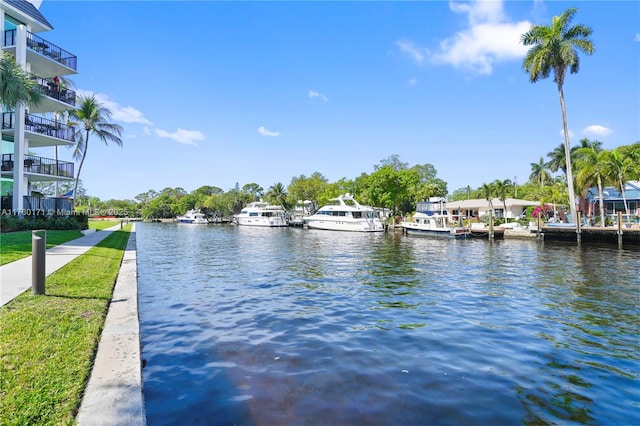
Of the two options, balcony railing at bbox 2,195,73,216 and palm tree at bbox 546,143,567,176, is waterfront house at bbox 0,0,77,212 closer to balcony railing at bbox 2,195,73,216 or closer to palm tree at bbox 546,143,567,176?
balcony railing at bbox 2,195,73,216

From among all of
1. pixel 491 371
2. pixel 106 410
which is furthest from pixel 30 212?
pixel 491 371

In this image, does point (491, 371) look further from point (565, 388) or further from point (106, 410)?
point (106, 410)

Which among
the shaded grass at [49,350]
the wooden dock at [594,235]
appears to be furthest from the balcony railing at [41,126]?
the wooden dock at [594,235]

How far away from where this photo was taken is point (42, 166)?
28.3m

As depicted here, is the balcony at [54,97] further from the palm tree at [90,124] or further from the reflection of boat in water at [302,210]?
the reflection of boat in water at [302,210]

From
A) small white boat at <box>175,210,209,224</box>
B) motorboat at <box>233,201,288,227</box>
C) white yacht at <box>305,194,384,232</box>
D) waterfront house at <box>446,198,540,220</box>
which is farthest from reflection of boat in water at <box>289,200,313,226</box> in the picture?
waterfront house at <box>446,198,540,220</box>

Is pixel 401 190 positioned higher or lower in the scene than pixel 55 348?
higher

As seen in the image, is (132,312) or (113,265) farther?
(113,265)

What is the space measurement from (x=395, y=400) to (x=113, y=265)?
11.7 m

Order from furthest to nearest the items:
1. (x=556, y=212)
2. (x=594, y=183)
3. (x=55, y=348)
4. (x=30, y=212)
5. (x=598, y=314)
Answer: (x=556, y=212), (x=594, y=183), (x=30, y=212), (x=598, y=314), (x=55, y=348)

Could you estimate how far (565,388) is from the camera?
5629 mm

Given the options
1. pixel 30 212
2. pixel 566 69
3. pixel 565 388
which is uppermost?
pixel 566 69

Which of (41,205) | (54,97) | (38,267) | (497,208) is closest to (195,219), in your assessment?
(41,205)

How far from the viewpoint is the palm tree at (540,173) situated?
8728cm
